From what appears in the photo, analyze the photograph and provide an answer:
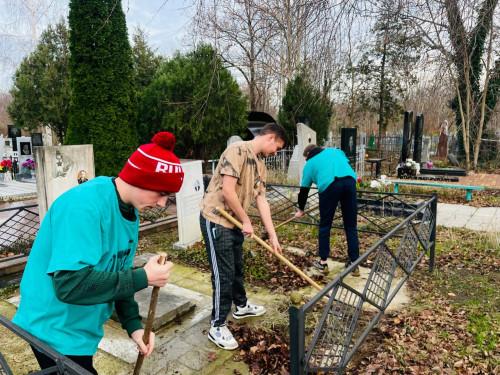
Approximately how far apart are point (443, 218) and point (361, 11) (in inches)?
234

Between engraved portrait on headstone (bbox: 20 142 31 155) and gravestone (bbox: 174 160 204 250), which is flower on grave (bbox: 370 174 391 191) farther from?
engraved portrait on headstone (bbox: 20 142 31 155)

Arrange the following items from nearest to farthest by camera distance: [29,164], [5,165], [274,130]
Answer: [274,130]
[5,165]
[29,164]

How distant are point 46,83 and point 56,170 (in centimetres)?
1456

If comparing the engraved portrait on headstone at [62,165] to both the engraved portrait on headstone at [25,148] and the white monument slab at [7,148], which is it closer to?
the engraved portrait on headstone at [25,148]

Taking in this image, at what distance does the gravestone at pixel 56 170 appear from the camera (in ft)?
16.3

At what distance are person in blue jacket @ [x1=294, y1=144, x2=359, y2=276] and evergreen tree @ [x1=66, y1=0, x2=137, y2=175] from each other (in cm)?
719

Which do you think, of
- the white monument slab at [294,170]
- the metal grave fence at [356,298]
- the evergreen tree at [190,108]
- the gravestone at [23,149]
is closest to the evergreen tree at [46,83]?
the gravestone at [23,149]

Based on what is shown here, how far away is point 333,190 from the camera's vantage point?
172 inches

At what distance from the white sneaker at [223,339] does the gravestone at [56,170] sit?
10.8 feet

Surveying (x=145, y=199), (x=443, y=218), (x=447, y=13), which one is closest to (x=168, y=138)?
(x=145, y=199)

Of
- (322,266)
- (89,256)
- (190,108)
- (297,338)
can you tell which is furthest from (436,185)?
(89,256)

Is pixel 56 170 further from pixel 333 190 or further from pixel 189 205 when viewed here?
pixel 333 190

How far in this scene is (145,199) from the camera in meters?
1.50

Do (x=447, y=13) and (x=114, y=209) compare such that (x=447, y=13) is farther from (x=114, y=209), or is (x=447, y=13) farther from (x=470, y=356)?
(x=114, y=209)
